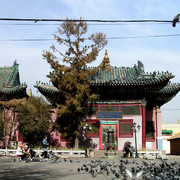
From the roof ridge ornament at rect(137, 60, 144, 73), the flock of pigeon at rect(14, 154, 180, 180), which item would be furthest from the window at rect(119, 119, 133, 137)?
the flock of pigeon at rect(14, 154, 180, 180)

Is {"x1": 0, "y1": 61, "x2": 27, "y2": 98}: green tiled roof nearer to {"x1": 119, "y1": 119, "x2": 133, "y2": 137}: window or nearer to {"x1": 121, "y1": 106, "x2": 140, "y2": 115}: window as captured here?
{"x1": 121, "y1": 106, "x2": 140, "y2": 115}: window

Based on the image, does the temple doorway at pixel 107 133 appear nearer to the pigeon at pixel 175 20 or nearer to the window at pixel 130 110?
the window at pixel 130 110

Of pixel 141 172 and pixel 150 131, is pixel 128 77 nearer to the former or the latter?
pixel 150 131

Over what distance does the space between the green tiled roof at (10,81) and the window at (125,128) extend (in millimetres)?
9067

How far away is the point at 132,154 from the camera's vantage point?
2020cm

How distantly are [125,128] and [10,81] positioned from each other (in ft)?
40.3

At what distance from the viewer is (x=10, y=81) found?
28516 millimetres

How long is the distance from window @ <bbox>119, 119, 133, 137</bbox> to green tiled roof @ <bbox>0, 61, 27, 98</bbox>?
29.7 feet

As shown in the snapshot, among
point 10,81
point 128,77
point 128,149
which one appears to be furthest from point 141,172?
point 10,81

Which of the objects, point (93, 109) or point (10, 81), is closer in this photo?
A: point (93, 109)

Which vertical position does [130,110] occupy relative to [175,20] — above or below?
below

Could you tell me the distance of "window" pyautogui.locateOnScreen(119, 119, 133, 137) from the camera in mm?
24141

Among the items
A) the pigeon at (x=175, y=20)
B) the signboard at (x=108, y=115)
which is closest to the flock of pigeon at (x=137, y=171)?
the pigeon at (x=175, y=20)

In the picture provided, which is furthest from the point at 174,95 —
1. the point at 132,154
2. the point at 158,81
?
the point at 132,154
